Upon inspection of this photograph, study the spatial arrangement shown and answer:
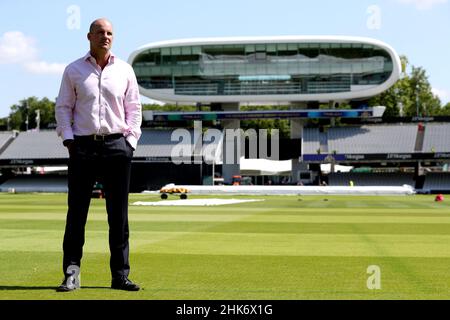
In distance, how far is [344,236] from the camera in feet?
47.4

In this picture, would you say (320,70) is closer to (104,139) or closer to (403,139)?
(403,139)

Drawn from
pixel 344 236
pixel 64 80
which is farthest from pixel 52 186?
pixel 64 80

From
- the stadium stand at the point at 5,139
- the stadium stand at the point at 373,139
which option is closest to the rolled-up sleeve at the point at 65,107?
the stadium stand at the point at 373,139

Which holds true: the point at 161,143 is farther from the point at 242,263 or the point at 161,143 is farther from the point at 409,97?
the point at 242,263

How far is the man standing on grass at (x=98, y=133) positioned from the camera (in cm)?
654

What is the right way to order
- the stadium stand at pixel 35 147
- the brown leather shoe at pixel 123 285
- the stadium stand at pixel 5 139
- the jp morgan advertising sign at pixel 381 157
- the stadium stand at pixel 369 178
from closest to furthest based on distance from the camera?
the brown leather shoe at pixel 123 285
the jp morgan advertising sign at pixel 381 157
the stadium stand at pixel 369 178
the stadium stand at pixel 35 147
the stadium stand at pixel 5 139

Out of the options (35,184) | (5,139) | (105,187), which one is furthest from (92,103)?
(5,139)

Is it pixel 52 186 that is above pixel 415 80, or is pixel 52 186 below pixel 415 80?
below

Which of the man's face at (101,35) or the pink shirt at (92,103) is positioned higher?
the man's face at (101,35)

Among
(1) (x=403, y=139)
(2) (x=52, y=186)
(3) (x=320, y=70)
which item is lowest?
(2) (x=52, y=186)

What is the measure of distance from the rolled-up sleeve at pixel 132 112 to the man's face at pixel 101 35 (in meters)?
0.39

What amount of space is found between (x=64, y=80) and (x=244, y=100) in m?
70.4

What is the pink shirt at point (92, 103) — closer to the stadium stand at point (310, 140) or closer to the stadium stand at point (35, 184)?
the stadium stand at point (35, 184)
